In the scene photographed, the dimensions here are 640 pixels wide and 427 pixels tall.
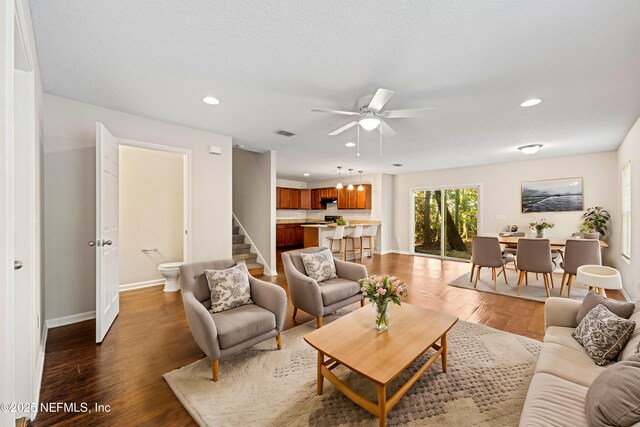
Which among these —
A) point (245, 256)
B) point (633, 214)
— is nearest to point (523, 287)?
point (633, 214)

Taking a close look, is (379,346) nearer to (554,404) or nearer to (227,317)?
(554,404)

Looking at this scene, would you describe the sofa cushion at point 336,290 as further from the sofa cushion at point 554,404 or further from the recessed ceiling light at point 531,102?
the recessed ceiling light at point 531,102

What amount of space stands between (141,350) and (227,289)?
3.27 feet

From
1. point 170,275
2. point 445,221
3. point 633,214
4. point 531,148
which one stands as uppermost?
point 531,148

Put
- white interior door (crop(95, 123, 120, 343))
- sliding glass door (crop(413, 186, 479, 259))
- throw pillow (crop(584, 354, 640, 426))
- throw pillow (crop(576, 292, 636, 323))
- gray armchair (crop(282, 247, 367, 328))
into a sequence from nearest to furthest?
throw pillow (crop(584, 354, 640, 426))
throw pillow (crop(576, 292, 636, 323))
white interior door (crop(95, 123, 120, 343))
gray armchair (crop(282, 247, 367, 328))
sliding glass door (crop(413, 186, 479, 259))

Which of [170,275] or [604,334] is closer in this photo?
[604,334]

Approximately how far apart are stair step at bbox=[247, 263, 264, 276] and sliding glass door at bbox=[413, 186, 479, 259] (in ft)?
16.1

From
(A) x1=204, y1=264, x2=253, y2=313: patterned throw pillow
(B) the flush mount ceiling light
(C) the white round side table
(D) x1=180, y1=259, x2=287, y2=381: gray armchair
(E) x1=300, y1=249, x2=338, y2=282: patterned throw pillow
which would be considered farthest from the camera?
(B) the flush mount ceiling light

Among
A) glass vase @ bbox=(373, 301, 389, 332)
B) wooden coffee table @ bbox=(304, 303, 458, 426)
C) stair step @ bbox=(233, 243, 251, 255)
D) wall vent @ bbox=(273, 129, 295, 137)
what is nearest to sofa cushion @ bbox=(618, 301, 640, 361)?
wooden coffee table @ bbox=(304, 303, 458, 426)

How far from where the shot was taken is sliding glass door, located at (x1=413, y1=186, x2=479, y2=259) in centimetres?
716

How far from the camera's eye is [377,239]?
27.4ft

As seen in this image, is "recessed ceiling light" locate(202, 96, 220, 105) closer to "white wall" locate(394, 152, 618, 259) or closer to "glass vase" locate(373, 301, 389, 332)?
Result: "glass vase" locate(373, 301, 389, 332)

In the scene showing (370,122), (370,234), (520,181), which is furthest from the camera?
(370,234)

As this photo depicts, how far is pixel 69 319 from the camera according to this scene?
3043mm
